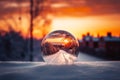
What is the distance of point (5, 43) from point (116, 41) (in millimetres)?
23336

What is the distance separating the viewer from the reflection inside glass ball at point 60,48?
4820 mm

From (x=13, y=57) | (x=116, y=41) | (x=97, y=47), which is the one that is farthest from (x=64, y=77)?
(x=97, y=47)

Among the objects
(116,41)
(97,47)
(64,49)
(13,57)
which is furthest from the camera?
(97,47)

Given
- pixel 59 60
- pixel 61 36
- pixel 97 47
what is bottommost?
pixel 97 47

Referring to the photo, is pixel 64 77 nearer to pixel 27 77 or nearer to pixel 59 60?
pixel 27 77

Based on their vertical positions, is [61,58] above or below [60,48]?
below

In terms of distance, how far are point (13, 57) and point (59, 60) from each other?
129 feet

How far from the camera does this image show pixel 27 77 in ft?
10.8

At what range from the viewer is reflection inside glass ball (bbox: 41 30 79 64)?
15.8ft

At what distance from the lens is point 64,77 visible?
3.27m

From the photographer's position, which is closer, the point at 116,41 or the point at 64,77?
the point at 64,77

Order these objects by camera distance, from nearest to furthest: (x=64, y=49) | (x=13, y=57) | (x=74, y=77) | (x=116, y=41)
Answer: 1. (x=74, y=77)
2. (x=64, y=49)
3. (x=13, y=57)
4. (x=116, y=41)

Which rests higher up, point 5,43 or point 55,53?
point 55,53

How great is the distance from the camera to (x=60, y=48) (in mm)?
4805
